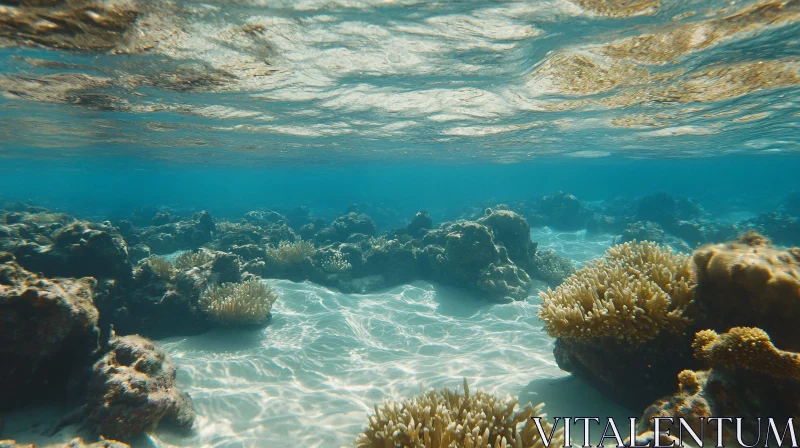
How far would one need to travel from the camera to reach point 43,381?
17.3 ft

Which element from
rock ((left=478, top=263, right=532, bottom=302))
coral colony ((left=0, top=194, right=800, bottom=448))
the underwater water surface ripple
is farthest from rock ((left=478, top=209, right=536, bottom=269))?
coral colony ((left=0, top=194, right=800, bottom=448))

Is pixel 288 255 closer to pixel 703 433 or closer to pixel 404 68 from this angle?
pixel 404 68

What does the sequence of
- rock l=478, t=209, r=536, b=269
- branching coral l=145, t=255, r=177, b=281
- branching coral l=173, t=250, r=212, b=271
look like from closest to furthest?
branching coral l=145, t=255, r=177, b=281 < branching coral l=173, t=250, r=212, b=271 < rock l=478, t=209, r=536, b=269

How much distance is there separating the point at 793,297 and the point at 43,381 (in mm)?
9349

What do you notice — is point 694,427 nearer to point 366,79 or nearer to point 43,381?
point 43,381

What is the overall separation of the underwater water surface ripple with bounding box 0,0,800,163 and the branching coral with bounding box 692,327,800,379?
6.72 metres

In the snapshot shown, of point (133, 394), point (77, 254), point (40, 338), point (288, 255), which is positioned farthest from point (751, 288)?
point (288, 255)

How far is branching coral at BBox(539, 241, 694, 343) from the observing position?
15.0 ft

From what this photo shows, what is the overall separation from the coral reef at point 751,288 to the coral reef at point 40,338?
8432 millimetres

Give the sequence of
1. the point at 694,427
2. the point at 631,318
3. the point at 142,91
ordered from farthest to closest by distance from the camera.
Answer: the point at 142,91
the point at 631,318
the point at 694,427

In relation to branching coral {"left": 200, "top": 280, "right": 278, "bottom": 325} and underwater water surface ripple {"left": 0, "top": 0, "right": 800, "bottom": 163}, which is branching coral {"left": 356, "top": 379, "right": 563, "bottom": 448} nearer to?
branching coral {"left": 200, "top": 280, "right": 278, "bottom": 325}

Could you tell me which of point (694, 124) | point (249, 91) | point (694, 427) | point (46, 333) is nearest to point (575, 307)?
point (694, 427)

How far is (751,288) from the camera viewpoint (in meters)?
3.92

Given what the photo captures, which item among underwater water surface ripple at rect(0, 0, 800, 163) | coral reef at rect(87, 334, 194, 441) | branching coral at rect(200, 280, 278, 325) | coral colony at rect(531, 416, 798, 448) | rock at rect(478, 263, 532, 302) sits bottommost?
rock at rect(478, 263, 532, 302)
